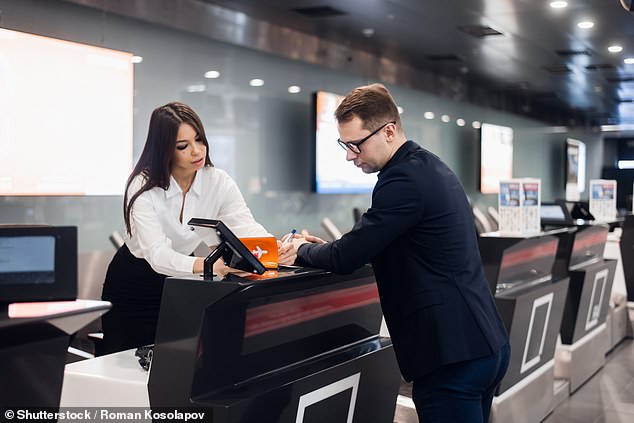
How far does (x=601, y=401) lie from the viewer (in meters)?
4.96

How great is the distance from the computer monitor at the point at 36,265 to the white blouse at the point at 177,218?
684 millimetres

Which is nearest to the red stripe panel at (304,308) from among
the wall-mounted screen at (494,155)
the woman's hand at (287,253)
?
the woman's hand at (287,253)

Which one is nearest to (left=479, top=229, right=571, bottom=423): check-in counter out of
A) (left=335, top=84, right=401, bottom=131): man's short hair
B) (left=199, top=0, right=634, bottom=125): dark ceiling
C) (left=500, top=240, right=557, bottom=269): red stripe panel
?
(left=500, top=240, right=557, bottom=269): red stripe panel

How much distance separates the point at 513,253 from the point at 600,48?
6136 mm

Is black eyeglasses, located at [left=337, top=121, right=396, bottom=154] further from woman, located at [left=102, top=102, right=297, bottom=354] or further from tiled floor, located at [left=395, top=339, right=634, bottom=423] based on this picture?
tiled floor, located at [left=395, top=339, right=634, bottom=423]

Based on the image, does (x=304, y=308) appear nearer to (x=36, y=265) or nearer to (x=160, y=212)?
(x=160, y=212)

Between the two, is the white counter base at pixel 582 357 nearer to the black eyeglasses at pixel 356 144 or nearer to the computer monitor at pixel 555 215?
the computer monitor at pixel 555 215

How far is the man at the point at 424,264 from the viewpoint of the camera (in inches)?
83.0

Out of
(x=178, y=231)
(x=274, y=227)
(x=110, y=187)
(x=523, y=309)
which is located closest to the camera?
(x=178, y=231)

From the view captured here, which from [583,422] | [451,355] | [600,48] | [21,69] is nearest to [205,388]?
[451,355]

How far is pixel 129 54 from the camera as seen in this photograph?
6219 mm

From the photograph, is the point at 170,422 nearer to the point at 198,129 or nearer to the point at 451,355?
the point at 451,355

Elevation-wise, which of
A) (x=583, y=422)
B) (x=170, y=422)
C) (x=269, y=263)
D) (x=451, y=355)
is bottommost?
(x=583, y=422)

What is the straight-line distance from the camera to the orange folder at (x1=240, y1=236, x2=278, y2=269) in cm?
219
